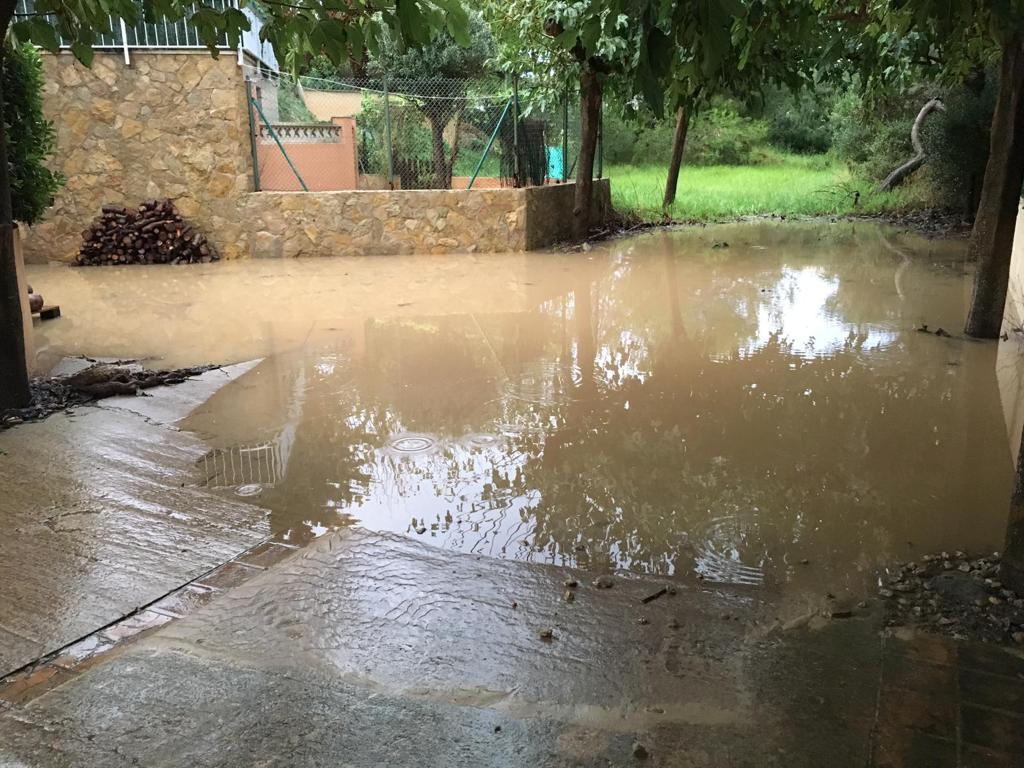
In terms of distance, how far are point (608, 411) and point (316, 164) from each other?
9.90m

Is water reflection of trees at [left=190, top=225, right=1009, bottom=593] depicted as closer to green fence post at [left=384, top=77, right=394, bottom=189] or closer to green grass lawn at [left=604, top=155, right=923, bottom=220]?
green fence post at [left=384, top=77, right=394, bottom=189]

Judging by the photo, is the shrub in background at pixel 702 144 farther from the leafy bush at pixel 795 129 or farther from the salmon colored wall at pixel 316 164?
the salmon colored wall at pixel 316 164

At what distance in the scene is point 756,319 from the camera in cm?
869

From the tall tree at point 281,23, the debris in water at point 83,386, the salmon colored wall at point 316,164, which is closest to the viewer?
the tall tree at point 281,23

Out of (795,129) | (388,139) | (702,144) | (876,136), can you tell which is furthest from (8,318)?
(795,129)

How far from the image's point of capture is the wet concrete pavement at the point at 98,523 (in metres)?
3.27

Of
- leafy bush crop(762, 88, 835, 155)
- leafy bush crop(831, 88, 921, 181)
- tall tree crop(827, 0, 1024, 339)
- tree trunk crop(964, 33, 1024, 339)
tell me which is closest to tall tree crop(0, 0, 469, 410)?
tall tree crop(827, 0, 1024, 339)

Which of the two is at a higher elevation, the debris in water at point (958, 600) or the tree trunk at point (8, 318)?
the tree trunk at point (8, 318)

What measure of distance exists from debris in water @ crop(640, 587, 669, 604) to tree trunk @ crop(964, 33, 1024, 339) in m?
5.23

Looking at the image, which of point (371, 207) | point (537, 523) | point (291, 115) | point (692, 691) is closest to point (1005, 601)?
point (692, 691)

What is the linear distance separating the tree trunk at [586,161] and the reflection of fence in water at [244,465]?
33.0ft

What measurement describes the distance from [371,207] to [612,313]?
601 centimetres

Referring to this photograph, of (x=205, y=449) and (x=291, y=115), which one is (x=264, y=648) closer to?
(x=205, y=449)

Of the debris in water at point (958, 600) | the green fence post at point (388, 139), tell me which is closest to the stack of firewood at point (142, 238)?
the green fence post at point (388, 139)
